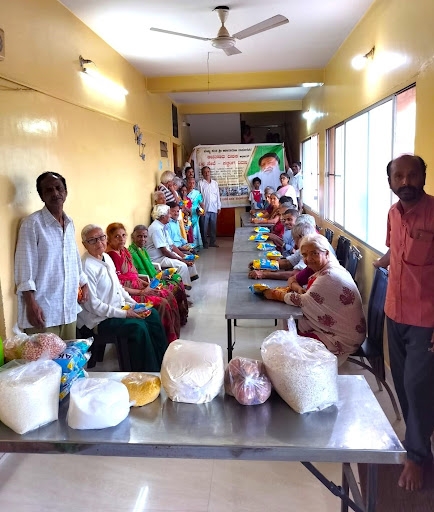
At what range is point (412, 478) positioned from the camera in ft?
6.84

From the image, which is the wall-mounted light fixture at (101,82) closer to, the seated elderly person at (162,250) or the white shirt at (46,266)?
the seated elderly person at (162,250)

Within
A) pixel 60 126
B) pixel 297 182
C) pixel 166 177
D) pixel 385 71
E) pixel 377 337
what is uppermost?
pixel 385 71

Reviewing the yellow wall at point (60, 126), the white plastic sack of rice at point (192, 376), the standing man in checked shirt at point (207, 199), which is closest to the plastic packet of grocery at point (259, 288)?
the yellow wall at point (60, 126)

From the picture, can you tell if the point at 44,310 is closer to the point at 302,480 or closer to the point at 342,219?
the point at 302,480

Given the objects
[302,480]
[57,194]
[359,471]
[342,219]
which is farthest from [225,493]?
[342,219]

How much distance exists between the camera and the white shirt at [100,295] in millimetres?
3090

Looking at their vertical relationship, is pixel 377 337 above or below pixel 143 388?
below

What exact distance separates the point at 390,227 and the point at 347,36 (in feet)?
10.1

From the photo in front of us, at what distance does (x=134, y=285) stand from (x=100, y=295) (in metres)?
0.66

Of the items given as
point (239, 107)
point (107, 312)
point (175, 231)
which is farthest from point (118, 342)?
point (239, 107)

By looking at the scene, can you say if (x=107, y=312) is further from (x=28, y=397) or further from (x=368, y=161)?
(x=368, y=161)

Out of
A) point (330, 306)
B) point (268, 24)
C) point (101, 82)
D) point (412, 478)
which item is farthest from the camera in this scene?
point (101, 82)

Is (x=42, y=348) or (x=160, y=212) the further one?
(x=160, y=212)

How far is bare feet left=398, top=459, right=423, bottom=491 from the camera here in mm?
2074
